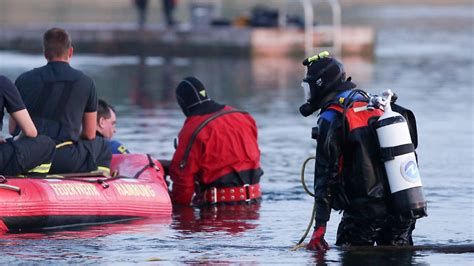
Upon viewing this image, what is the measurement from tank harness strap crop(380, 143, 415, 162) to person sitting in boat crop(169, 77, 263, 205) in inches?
136

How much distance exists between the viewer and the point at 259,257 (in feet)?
33.0

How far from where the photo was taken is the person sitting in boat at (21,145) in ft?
35.8

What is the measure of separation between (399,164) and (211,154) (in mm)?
3555

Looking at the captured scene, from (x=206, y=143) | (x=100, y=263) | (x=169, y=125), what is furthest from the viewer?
(x=169, y=125)

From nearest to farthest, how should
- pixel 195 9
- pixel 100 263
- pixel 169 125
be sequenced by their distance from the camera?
pixel 100 263 < pixel 169 125 < pixel 195 9

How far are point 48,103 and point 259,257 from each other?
257 cm

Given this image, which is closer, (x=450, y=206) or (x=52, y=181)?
(x=52, y=181)

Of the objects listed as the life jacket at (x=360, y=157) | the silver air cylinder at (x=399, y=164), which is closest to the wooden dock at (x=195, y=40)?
the life jacket at (x=360, y=157)

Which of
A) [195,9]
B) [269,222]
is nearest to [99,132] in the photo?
[269,222]

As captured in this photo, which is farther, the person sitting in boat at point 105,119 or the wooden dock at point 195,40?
the wooden dock at point 195,40

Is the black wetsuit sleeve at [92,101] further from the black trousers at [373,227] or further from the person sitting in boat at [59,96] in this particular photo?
the black trousers at [373,227]

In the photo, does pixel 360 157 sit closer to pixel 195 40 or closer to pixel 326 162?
pixel 326 162

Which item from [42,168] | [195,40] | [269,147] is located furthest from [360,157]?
[195,40]

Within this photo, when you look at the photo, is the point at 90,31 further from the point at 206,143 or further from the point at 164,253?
the point at 164,253
